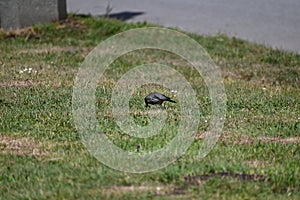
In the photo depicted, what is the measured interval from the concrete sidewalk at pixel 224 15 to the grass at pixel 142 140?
7.96 feet

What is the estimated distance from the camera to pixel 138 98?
8266mm

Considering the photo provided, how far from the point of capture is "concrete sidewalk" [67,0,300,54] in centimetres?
1416

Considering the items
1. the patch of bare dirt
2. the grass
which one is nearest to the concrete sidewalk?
the grass

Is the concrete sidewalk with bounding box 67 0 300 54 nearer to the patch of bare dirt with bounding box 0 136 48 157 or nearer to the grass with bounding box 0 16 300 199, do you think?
the grass with bounding box 0 16 300 199

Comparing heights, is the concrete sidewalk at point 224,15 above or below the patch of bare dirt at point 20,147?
below

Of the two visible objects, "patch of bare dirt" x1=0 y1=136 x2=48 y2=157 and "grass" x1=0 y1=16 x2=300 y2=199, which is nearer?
"grass" x1=0 y1=16 x2=300 y2=199

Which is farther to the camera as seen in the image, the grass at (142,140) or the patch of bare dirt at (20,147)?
the patch of bare dirt at (20,147)

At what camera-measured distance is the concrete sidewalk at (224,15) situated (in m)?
14.2

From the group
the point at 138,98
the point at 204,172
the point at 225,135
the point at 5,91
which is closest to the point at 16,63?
the point at 5,91

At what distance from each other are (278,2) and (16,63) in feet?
23.8

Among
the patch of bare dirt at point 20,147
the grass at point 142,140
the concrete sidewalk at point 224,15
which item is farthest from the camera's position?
the concrete sidewalk at point 224,15

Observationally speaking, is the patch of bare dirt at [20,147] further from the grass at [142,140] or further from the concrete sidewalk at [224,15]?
the concrete sidewalk at [224,15]

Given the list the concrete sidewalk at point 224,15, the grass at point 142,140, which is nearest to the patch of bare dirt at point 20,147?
the grass at point 142,140

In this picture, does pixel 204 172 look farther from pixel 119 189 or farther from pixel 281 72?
pixel 281 72
